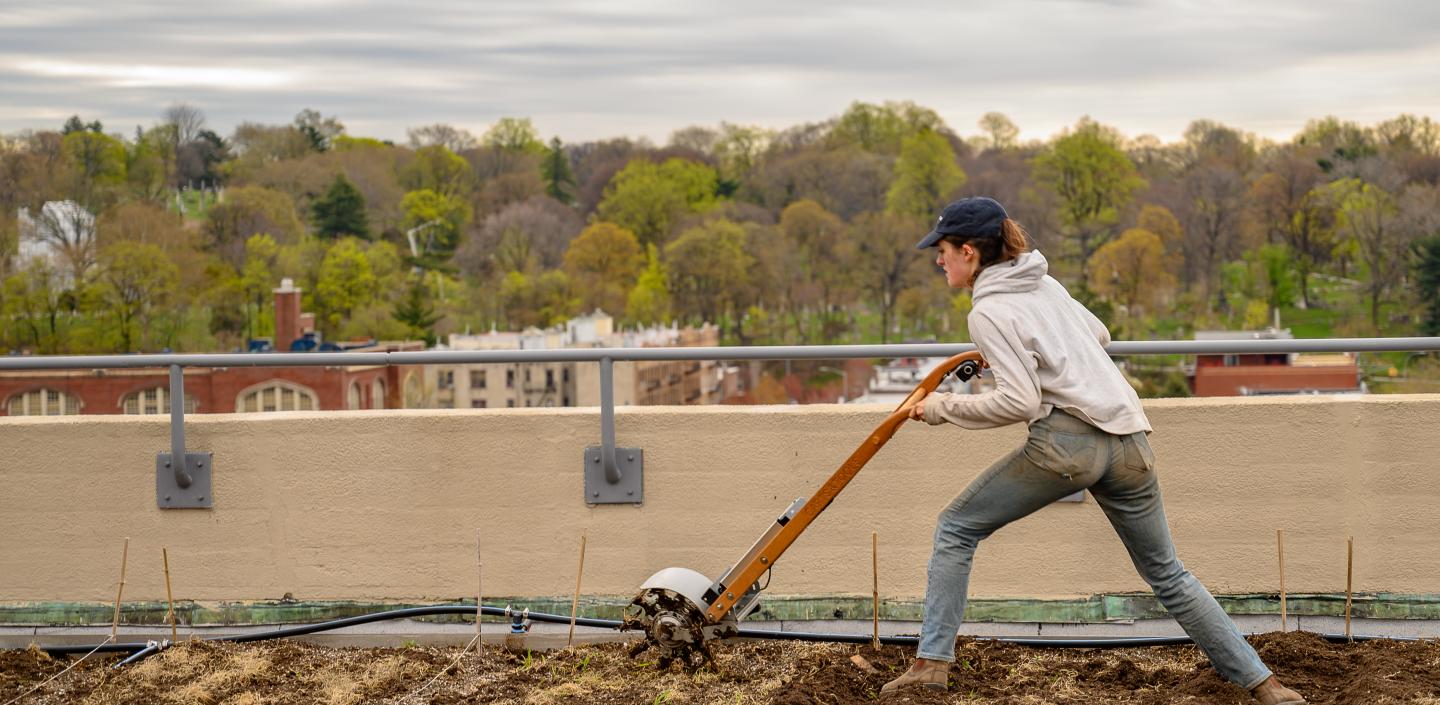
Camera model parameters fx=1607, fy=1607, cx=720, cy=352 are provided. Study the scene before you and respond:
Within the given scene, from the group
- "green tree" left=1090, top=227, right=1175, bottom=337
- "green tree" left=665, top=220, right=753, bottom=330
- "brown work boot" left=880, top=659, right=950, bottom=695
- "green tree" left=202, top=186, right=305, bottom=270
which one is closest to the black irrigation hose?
"brown work boot" left=880, top=659, right=950, bottom=695

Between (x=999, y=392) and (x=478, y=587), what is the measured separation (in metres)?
2.97

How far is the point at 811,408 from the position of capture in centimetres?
715

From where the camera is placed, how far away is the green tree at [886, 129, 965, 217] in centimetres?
14100

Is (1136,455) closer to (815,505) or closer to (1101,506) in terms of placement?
(1101,506)

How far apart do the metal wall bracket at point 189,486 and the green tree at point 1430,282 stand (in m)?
101

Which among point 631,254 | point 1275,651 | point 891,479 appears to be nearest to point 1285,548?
point 1275,651

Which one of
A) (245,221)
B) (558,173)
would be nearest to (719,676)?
(245,221)

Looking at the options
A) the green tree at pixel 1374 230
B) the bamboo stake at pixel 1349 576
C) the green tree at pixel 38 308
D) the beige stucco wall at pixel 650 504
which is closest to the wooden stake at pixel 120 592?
the beige stucco wall at pixel 650 504

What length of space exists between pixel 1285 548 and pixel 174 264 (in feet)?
358

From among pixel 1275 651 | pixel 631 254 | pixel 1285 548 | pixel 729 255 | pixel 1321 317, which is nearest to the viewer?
pixel 1275 651

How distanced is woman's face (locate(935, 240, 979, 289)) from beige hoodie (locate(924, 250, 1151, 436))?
0.11 meters

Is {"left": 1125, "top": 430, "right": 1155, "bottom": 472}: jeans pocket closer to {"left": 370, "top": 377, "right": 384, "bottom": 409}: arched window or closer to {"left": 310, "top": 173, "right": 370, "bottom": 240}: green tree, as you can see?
{"left": 370, "top": 377, "right": 384, "bottom": 409}: arched window

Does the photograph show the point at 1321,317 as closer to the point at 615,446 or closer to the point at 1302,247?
the point at 1302,247

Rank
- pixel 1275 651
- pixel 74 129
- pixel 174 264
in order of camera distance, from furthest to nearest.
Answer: pixel 74 129, pixel 174 264, pixel 1275 651
